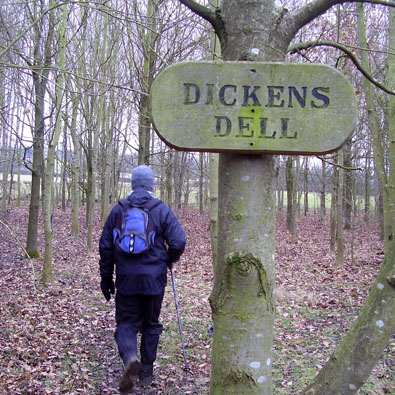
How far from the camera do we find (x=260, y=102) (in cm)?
156

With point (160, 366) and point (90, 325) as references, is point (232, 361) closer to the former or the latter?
point (160, 366)

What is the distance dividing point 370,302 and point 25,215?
1911cm

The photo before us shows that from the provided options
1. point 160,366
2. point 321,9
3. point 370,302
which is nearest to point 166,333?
point 160,366

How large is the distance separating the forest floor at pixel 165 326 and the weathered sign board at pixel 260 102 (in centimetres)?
239

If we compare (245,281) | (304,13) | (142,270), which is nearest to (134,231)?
(142,270)

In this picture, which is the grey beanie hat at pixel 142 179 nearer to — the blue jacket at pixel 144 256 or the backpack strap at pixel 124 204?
the blue jacket at pixel 144 256

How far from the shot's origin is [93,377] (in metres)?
4.00

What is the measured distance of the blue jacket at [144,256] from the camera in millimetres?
3670

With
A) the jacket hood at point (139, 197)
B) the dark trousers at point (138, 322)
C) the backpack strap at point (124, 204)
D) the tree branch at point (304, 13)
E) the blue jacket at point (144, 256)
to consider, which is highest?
the tree branch at point (304, 13)

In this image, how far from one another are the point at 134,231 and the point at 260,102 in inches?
91.1

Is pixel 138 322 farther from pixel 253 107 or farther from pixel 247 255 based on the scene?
pixel 253 107

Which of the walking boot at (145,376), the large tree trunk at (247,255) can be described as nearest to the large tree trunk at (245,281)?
the large tree trunk at (247,255)

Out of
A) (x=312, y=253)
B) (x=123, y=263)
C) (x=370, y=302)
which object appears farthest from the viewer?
(x=312, y=253)

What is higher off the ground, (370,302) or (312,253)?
(370,302)
